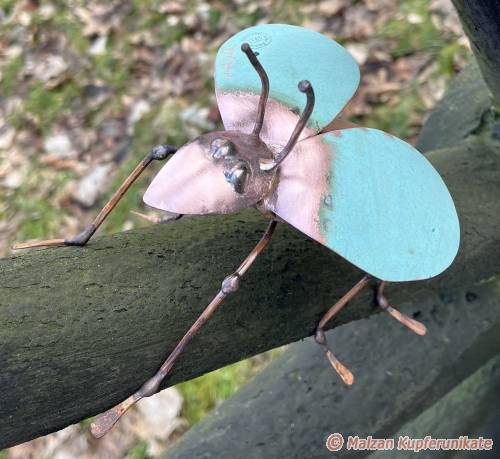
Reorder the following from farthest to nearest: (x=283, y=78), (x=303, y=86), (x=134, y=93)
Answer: (x=134, y=93)
(x=283, y=78)
(x=303, y=86)

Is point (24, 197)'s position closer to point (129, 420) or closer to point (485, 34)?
point (129, 420)

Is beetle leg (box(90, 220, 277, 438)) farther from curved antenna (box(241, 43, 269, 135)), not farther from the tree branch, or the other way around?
curved antenna (box(241, 43, 269, 135))

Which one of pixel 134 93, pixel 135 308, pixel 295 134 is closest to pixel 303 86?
pixel 295 134

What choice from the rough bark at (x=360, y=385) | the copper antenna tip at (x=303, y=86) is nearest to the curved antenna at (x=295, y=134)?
the copper antenna tip at (x=303, y=86)

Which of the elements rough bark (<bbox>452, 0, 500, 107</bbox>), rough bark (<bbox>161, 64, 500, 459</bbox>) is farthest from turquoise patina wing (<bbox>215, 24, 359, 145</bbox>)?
rough bark (<bbox>161, 64, 500, 459</bbox>)

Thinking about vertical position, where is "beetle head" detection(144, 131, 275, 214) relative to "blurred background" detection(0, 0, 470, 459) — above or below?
above

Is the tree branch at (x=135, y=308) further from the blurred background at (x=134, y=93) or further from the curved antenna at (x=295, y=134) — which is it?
the blurred background at (x=134, y=93)

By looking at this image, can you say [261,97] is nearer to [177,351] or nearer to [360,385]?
[177,351]
